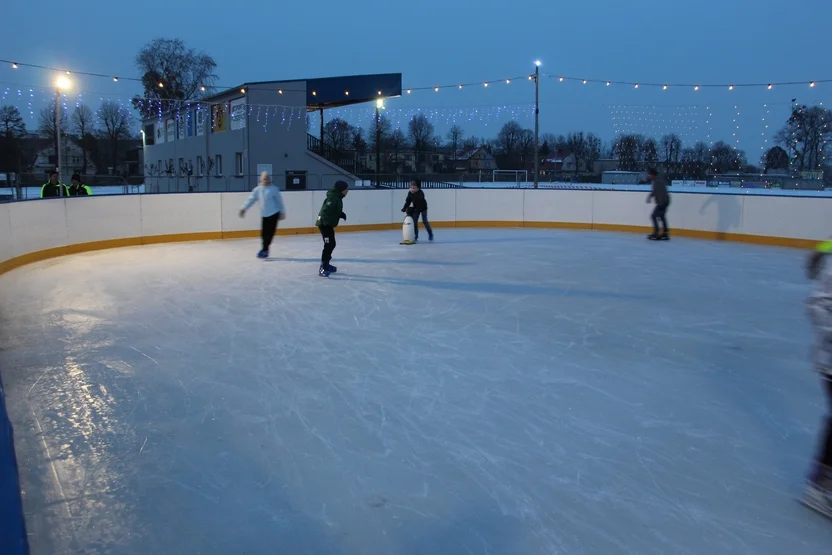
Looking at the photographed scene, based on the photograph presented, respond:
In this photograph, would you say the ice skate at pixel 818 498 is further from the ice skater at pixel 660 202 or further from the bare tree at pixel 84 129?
the bare tree at pixel 84 129

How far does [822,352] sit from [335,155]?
24.6 meters

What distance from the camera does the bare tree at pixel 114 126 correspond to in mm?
39638

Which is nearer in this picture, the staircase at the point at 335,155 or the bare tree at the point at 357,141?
the staircase at the point at 335,155

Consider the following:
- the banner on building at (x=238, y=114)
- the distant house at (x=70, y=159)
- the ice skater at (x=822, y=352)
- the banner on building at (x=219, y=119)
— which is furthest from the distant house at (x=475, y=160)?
the ice skater at (x=822, y=352)

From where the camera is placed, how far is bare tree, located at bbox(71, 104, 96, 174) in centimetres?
3862

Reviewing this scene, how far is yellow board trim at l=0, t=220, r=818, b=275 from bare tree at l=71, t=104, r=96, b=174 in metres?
29.8

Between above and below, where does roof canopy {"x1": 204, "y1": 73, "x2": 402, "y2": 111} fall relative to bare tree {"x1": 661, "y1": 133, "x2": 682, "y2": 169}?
above

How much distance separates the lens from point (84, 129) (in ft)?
132

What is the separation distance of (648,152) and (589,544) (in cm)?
3133

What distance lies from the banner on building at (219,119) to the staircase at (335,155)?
142 inches

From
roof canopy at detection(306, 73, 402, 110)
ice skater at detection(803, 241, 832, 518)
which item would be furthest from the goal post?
ice skater at detection(803, 241, 832, 518)

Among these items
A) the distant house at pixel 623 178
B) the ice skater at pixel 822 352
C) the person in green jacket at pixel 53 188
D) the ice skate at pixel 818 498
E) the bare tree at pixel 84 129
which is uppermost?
the bare tree at pixel 84 129

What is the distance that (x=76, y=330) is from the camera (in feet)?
19.2

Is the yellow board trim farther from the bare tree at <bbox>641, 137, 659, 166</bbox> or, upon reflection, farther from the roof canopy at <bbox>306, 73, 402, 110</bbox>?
the bare tree at <bbox>641, 137, 659, 166</bbox>
